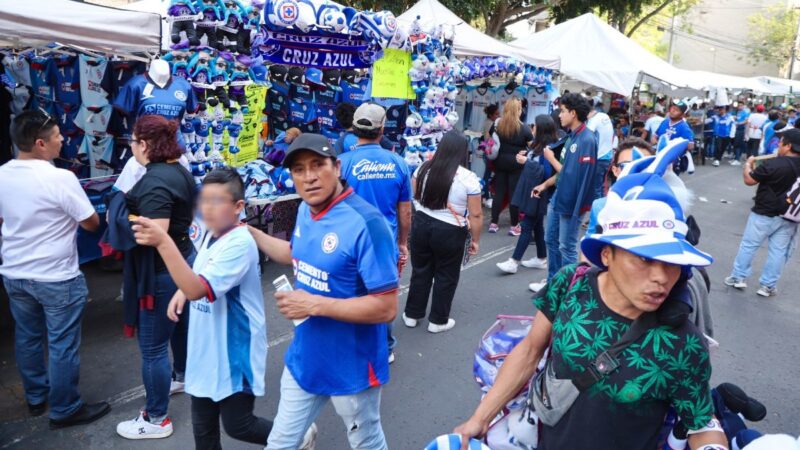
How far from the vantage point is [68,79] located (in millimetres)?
5656

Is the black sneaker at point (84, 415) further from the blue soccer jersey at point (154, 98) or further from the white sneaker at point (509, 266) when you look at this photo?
the white sneaker at point (509, 266)

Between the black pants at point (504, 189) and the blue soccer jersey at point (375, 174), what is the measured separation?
434 cm

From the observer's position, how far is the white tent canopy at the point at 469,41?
8.16m

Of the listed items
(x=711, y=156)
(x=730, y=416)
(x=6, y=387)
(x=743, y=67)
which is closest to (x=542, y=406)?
(x=730, y=416)

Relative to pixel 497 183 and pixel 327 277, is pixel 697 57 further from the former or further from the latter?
pixel 327 277

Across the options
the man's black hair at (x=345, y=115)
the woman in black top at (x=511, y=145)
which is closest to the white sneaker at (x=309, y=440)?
the man's black hair at (x=345, y=115)

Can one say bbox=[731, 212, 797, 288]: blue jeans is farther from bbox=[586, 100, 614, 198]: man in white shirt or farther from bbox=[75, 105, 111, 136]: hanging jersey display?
bbox=[75, 105, 111, 136]: hanging jersey display

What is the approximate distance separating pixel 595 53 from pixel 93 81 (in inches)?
376

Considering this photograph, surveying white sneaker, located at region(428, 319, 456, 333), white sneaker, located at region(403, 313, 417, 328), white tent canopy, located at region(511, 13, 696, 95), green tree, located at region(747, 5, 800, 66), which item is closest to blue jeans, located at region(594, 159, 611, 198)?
white sneaker, located at region(428, 319, 456, 333)

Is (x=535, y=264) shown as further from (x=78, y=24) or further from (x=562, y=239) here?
(x=78, y=24)

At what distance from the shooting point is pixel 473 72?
8172 millimetres

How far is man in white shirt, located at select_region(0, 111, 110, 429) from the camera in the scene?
309 cm

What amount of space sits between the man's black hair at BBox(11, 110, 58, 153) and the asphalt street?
1708 mm

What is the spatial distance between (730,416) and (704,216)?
9709mm
